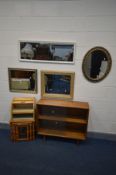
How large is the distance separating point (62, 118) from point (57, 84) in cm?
57

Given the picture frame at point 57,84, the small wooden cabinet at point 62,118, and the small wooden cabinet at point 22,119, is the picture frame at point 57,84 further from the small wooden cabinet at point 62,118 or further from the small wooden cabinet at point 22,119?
the small wooden cabinet at point 22,119

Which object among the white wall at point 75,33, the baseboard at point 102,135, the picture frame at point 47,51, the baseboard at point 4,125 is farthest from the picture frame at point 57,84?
the baseboard at point 4,125

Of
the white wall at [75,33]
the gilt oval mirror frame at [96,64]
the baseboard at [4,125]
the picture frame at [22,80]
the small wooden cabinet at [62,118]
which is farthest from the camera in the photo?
the baseboard at [4,125]

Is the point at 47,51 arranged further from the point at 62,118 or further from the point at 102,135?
the point at 102,135

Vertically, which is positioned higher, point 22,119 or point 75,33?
point 75,33

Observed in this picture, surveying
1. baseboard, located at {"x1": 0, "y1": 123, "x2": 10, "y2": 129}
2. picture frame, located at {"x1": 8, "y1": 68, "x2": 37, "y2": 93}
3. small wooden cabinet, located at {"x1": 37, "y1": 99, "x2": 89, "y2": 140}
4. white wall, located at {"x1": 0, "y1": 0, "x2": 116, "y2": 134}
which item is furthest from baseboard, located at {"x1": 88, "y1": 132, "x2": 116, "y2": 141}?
baseboard, located at {"x1": 0, "y1": 123, "x2": 10, "y2": 129}

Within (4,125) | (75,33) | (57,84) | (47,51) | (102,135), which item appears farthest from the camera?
(4,125)

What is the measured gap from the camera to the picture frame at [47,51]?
9.67ft

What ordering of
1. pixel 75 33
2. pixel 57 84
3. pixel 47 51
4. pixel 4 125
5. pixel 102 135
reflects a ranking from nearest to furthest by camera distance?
1. pixel 75 33
2. pixel 47 51
3. pixel 57 84
4. pixel 102 135
5. pixel 4 125

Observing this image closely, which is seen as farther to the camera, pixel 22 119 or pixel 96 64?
pixel 22 119

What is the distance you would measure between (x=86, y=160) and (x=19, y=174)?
3.15 ft

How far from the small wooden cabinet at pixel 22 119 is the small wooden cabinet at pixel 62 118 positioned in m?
0.13

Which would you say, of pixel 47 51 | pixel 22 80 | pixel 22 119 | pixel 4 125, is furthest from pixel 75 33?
pixel 4 125

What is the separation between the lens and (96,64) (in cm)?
296
